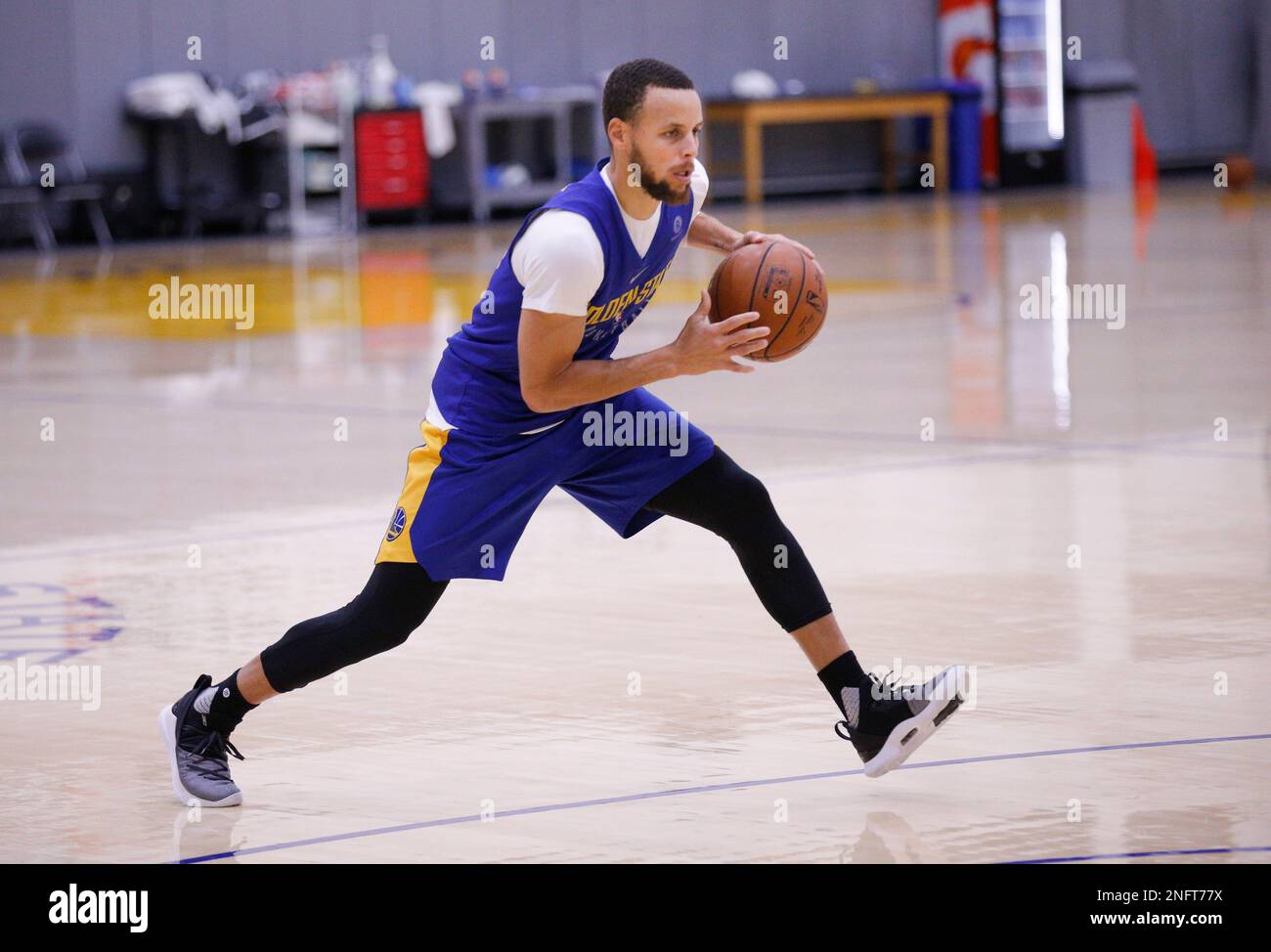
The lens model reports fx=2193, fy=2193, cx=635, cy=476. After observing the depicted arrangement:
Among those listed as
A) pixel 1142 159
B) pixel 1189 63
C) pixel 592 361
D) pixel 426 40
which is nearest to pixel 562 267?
pixel 592 361

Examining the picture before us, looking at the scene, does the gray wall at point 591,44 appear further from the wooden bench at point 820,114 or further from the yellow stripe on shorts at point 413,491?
the yellow stripe on shorts at point 413,491

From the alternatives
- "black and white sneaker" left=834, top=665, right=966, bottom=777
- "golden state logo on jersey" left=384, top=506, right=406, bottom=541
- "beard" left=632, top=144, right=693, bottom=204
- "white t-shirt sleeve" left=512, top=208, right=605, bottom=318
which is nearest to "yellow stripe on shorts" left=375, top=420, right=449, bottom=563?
"golden state logo on jersey" left=384, top=506, right=406, bottom=541

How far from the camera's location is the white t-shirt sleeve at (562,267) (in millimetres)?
4242

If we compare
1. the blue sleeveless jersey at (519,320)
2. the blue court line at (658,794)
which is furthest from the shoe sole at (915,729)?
the blue sleeveless jersey at (519,320)

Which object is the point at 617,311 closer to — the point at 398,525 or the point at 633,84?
the point at 633,84

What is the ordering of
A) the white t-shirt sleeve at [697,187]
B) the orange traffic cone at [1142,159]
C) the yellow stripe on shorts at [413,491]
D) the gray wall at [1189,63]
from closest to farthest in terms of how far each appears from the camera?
the yellow stripe on shorts at [413,491] → the white t-shirt sleeve at [697,187] → the orange traffic cone at [1142,159] → the gray wall at [1189,63]

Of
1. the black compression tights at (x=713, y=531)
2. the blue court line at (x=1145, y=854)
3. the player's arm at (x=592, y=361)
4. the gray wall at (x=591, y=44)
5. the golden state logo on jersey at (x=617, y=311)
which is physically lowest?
the blue court line at (x=1145, y=854)

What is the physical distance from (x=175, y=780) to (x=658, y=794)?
100 cm

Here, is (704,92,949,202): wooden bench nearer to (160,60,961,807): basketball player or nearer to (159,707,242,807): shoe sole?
(160,60,961,807): basketball player

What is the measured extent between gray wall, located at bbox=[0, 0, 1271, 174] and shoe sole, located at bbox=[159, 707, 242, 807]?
1969cm

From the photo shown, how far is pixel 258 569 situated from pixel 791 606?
9.21 ft

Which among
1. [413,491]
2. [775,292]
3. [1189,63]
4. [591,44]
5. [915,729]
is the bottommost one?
[915,729]

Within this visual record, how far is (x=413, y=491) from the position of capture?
4508 millimetres

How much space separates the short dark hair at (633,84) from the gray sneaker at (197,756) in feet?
4.98
